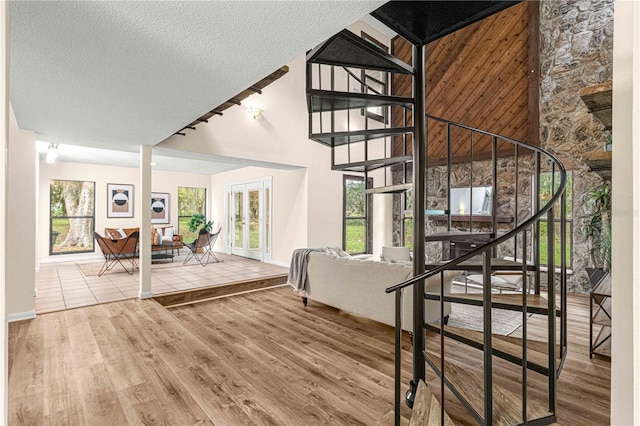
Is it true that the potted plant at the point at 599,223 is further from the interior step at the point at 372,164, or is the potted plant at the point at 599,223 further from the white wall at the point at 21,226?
the white wall at the point at 21,226

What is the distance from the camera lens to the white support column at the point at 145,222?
172 inches

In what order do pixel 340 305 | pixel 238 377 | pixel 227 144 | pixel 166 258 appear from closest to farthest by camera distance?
1. pixel 238 377
2. pixel 340 305
3. pixel 227 144
4. pixel 166 258

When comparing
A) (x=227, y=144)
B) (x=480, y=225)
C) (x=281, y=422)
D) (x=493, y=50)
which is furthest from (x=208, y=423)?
(x=493, y=50)

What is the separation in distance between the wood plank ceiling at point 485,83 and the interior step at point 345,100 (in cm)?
437

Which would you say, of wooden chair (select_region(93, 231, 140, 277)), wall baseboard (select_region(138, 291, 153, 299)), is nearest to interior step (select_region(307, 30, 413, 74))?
wall baseboard (select_region(138, 291, 153, 299))

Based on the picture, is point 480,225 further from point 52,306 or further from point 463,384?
point 52,306

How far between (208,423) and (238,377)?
1.73 feet

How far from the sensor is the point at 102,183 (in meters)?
7.82

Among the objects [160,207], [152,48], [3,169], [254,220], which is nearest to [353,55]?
[152,48]

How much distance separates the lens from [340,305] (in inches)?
154

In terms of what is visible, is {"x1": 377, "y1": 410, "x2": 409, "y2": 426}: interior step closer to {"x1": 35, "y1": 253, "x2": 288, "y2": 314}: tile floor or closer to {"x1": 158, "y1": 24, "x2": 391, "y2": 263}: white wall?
{"x1": 35, "y1": 253, "x2": 288, "y2": 314}: tile floor

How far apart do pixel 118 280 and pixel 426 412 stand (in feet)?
18.4

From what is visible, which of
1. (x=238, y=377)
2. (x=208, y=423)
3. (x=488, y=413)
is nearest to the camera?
(x=488, y=413)

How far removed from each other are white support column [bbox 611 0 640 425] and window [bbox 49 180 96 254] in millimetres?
9416
